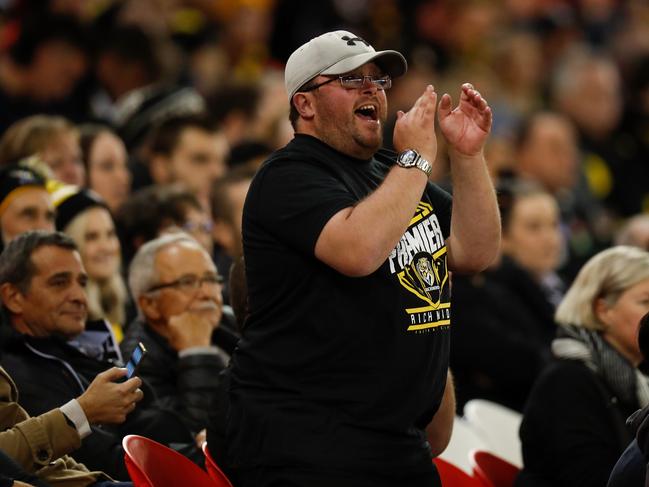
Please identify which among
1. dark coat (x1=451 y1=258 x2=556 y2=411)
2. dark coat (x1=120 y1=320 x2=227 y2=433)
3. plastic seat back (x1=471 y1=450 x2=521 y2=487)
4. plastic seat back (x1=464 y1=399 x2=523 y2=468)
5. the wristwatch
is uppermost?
the wristwatch

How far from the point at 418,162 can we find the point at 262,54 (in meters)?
7.51

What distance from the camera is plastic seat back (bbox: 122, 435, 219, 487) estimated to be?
3566 mm

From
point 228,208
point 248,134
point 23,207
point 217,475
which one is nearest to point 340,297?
point 217,475

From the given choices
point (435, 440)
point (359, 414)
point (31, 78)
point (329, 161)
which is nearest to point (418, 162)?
point (329, 161)

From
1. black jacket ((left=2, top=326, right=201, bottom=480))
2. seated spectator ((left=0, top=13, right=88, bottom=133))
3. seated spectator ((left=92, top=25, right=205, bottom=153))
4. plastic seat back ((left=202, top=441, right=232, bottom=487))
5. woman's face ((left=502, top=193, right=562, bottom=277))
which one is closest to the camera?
plastic seat back ((left=202, top=441, right=232, bottom=487))

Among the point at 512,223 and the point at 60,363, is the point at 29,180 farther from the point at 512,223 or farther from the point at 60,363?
the point at 512,223

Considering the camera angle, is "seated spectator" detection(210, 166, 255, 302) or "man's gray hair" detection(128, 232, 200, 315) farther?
"seated spectator" detection(210, 166, 255, 302)

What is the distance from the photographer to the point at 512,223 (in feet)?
25.7

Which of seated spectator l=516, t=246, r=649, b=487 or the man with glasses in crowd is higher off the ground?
the man with glasses in crowd

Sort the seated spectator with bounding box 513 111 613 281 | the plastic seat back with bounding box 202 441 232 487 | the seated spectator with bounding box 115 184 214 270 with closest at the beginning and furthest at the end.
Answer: the plastic seat back with bounding box 202 441 232 487
the seated spectator with bounding box 115 184 214 270
the seated spectator with bounding box 513 111 613 281

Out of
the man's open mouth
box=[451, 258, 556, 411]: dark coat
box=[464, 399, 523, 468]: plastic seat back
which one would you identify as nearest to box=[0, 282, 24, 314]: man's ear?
the man's open mouth

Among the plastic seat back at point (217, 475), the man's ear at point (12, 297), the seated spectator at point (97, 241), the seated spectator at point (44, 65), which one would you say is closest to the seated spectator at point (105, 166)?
the seated spectator at point (97, 241)

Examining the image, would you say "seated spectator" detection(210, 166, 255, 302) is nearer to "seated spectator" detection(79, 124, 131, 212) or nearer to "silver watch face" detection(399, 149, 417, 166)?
"seated spectator" detection(79, 124, 131, 212)

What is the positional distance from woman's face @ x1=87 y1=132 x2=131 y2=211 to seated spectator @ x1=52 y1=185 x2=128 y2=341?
1.01 metres
